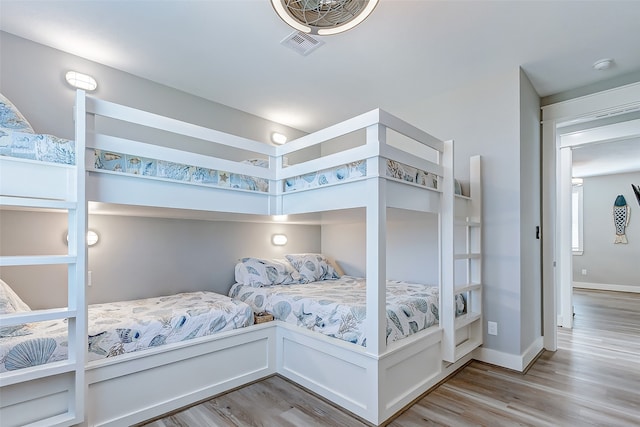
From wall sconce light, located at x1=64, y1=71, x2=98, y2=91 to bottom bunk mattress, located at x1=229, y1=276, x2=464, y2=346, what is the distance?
2153 mm

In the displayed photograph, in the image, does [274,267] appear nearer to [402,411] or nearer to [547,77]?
[402,411]

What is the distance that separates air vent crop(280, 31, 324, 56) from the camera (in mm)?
2318

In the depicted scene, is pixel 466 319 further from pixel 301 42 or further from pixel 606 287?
pixel 606 287

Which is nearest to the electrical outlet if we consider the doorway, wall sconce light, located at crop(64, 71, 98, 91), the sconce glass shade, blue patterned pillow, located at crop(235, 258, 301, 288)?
the doorway

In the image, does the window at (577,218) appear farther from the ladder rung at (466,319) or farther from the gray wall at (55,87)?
the gray wall at (55,87)

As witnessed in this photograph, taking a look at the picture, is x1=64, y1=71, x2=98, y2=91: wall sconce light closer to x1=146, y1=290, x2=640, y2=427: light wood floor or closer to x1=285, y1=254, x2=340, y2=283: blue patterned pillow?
x1=285, y1=254, x2=340, y2=283: blue patterned pillow

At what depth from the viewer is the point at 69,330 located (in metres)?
1.58

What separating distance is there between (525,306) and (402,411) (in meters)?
1.53

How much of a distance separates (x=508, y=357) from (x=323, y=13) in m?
2.92

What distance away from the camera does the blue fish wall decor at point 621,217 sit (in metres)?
6.30

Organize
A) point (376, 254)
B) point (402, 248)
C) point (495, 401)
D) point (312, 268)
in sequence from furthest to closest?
1. point (312, 268)
2. point (402, 248)
3. point (495, 401)
4. point (376, 254)

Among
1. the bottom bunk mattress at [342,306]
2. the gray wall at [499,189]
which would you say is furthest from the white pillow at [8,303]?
the gray wall at [499,189]

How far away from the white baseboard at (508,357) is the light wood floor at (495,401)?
61 mm

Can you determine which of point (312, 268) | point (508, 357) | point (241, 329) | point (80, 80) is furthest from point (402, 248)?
point (80, 80)
